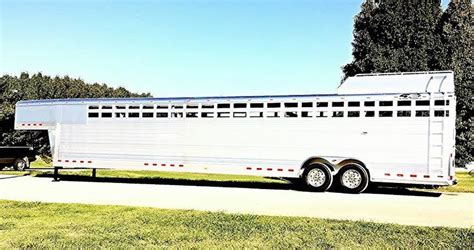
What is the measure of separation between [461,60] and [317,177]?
2035 cm

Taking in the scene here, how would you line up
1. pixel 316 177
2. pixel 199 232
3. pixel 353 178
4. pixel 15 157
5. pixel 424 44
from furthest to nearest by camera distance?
1. pixel 424 44
2. pixel 15 157
3. pixel 316 177
4. pixel 353 178
5. pixel 199 232

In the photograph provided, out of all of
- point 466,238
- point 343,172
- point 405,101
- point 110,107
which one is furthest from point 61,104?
point 466,238

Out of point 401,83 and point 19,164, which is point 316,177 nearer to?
point 401,83

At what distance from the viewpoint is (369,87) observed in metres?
15.0

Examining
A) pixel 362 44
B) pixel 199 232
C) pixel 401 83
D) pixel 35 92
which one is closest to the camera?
pixel 199 232

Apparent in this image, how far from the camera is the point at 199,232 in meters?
7.99

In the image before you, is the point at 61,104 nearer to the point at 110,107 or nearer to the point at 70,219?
the point at 110,107

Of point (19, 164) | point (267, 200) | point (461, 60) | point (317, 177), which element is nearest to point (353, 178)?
point (317, 177)

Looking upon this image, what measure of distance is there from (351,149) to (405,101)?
1.93m

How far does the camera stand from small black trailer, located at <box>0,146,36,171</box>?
86.7ft

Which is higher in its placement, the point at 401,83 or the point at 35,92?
the point at 35,92

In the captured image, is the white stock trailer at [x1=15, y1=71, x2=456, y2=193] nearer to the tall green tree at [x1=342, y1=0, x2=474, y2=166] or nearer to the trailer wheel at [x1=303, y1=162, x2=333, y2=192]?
the trailer wheel at [x1=303, y1=162, x2=333, y2=192]

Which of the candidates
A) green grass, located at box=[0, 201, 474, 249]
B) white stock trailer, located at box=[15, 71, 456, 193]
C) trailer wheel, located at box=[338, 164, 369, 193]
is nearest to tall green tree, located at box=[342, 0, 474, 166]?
white stock trailer, located at box=[15, 71, 456, 193]

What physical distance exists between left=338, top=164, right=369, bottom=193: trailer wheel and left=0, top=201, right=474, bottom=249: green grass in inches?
207
